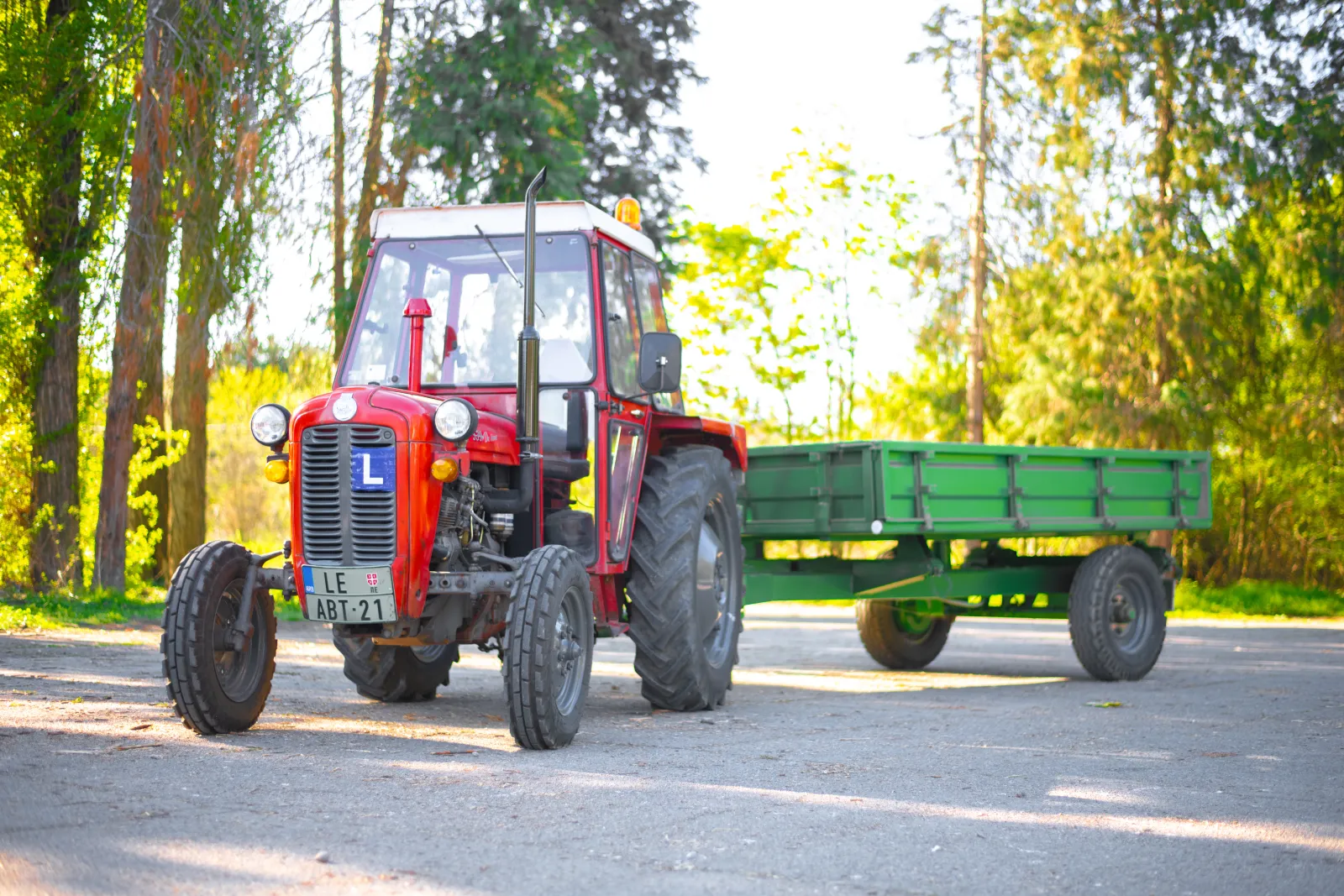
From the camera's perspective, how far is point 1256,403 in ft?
84.4

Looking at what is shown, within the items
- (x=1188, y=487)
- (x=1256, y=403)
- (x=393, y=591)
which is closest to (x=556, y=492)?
(x=393, y=591)

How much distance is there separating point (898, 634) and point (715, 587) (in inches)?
154

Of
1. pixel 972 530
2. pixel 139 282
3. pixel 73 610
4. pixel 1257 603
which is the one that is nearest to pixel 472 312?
pixel 972 530

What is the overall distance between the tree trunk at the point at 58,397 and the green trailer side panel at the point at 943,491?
9340 mm

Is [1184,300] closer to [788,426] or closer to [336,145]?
[788,426]

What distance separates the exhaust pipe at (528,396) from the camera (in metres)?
7.32

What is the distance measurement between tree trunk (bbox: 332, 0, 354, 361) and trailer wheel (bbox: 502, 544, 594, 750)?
996 centimetres

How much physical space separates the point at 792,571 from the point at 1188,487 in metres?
4.16

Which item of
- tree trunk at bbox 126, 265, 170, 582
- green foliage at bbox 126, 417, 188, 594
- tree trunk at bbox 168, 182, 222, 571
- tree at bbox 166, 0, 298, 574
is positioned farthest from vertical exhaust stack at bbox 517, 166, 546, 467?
tree trunk at bbox 126, 265, 170, 582

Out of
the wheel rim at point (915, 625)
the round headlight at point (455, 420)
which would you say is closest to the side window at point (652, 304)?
the round headlight at point (455, 420)

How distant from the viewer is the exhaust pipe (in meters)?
7.32

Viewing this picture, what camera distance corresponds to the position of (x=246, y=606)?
704 cm

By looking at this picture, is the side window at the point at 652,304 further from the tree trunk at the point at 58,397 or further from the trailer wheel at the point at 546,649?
the tree trunk at the point at 58,397

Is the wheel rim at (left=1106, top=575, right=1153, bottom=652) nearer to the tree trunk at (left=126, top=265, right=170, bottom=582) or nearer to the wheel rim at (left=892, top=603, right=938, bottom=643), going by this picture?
the wheel rim at (left=892, top=603, right=938, bottom=643)
